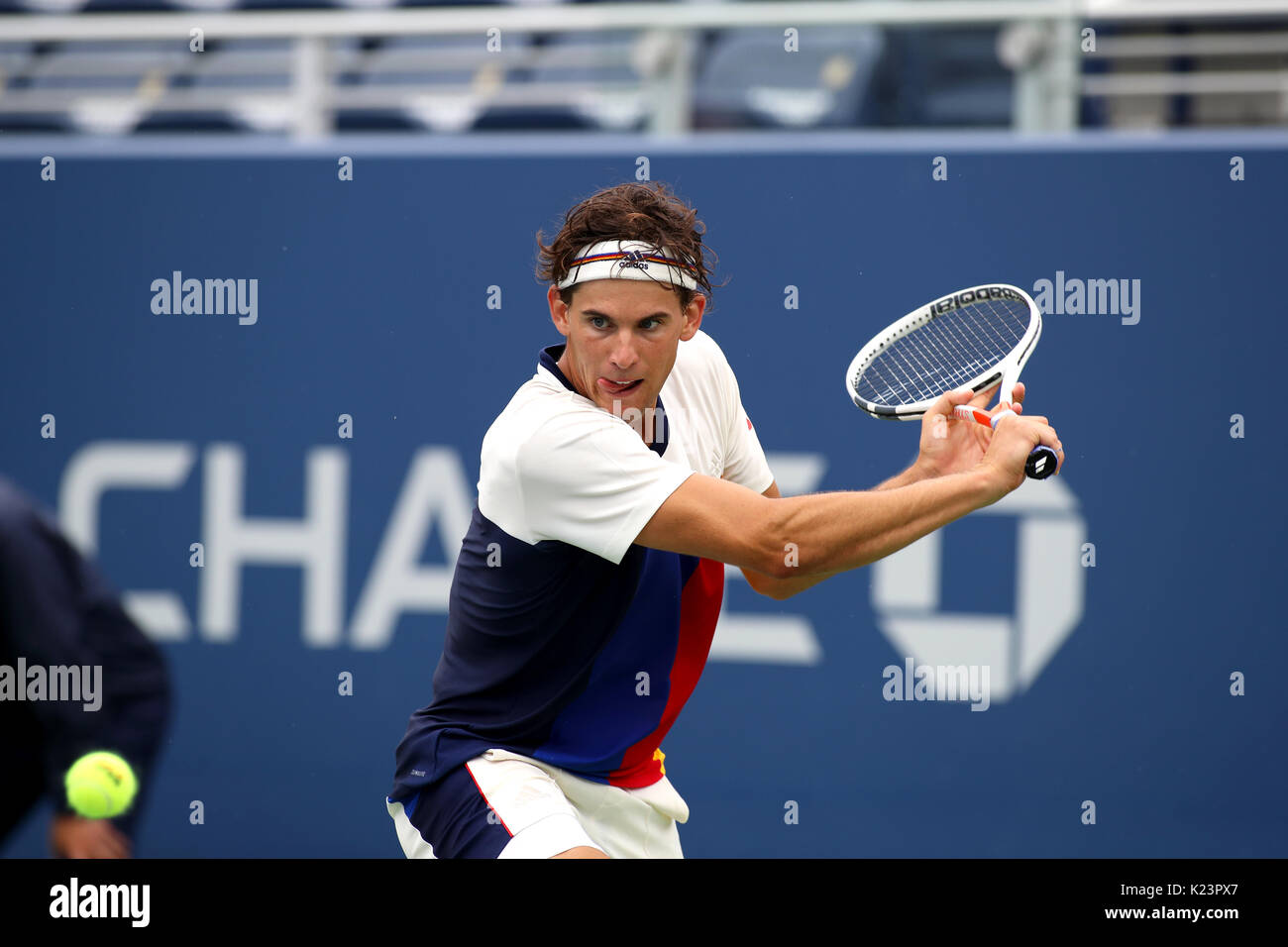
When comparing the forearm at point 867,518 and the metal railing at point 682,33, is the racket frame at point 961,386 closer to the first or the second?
the forearm at point 867,518

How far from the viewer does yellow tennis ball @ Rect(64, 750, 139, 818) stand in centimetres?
221

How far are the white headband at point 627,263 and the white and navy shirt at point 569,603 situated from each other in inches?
8.4

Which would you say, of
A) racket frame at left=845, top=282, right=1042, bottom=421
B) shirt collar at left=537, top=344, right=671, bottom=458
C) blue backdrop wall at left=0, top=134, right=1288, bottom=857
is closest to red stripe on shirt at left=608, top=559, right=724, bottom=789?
shirt collar at left=537, top=344, right=671, bottom=458

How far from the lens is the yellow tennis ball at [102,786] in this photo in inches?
86.8

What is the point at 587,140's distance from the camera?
17.0ft

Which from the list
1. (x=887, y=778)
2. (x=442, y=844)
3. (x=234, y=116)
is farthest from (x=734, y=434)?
(x=234, y=116)

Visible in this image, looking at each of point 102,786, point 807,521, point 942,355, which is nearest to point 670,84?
point 942,355

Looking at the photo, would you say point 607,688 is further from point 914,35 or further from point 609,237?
point 914,35

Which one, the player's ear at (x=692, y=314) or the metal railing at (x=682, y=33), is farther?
the metal railing at (x=682, y=33)

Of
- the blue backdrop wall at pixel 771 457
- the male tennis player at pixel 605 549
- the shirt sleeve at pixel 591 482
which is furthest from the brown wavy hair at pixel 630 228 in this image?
the blue backdrop wall at pixel 771 457

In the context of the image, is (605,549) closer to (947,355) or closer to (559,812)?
(559,812)

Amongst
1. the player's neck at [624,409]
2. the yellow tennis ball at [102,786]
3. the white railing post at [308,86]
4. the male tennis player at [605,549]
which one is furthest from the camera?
the white railing post at [308,86]

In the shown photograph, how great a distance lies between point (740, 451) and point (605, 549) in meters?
0.68

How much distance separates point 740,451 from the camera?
3.26 meters
